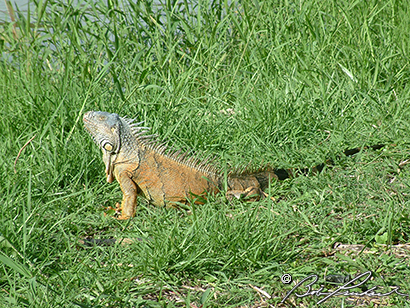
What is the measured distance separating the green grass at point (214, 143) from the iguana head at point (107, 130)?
0.93 ft

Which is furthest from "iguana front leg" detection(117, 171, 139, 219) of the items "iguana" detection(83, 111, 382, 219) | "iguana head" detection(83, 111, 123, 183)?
"iguana head" detection(83, 111, 123, 183)

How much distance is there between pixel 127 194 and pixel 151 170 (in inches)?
10.0

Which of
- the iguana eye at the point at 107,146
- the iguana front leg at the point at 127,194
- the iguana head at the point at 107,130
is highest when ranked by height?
the iguana head at the point at 107,130

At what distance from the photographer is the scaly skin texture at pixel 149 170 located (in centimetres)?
364

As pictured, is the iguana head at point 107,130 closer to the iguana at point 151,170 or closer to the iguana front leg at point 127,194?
the iguana at point 151,170

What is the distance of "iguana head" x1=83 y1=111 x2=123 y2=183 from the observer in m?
3.66

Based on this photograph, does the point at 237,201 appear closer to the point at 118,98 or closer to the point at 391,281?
the point at 391,281

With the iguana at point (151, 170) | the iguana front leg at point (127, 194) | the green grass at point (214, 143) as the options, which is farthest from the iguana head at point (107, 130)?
the green grass at point (214, 143)

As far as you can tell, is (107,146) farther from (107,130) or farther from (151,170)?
(151,170)

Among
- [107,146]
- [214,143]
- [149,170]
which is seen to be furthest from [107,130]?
[214,143]

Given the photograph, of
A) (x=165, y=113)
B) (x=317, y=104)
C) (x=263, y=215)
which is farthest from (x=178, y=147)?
(x=317, y=104)

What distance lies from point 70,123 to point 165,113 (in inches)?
32.0

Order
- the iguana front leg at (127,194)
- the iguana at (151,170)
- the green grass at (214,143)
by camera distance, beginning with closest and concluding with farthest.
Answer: the green grass at (214,143), the iguana front leg at (127,194), the iguana at (151,170)

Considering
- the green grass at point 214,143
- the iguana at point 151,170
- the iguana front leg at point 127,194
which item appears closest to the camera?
the green grass at point 214,143
